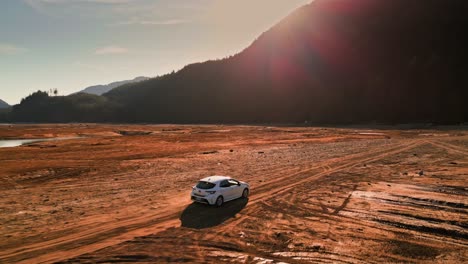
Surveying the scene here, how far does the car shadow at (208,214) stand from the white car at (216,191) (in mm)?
438

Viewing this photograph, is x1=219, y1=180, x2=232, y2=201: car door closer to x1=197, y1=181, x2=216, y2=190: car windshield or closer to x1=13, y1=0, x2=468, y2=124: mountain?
x1=197, y1=181, x2=216, y2=190: car windshield

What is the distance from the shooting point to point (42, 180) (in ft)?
105

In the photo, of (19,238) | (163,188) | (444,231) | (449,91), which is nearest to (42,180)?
(163,188)

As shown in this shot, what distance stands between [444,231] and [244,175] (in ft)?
63.5

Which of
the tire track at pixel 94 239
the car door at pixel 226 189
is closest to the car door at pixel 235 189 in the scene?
the car door at pixel 226 189

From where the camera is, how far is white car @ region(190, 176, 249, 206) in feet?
69.4

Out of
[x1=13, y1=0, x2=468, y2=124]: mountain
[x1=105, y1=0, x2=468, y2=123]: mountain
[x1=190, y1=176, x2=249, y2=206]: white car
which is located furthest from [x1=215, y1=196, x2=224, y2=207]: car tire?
[x1=105, y1=0, x2=468, y2=123]: mountain

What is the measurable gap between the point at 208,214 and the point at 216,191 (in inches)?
68.1

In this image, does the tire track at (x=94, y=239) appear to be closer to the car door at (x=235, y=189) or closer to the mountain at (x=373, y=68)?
the car door at (x=235, y=189)

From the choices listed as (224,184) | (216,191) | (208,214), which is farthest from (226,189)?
(208,214)

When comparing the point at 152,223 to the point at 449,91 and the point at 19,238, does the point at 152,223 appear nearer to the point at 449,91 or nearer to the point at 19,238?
the point at 19,238

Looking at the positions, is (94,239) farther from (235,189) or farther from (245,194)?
(245,194)

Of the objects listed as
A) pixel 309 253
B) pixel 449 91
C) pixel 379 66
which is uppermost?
pixel 379 66

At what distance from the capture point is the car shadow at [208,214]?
18.4 meters
